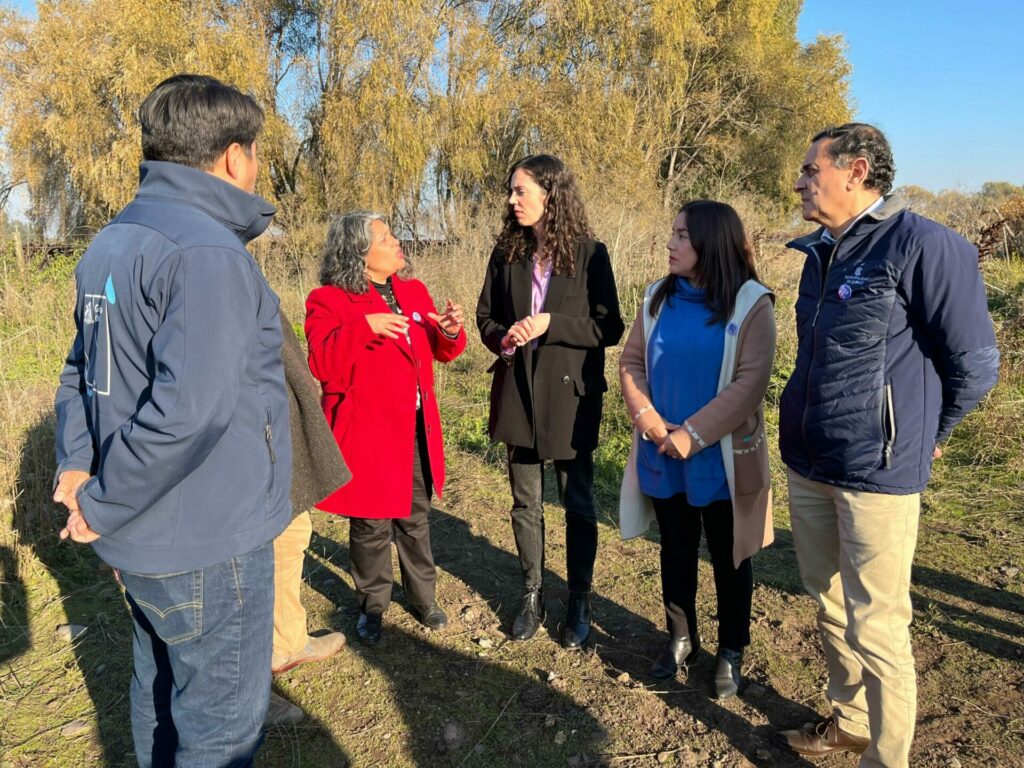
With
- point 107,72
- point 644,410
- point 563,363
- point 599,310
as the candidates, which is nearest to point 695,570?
point 644,410

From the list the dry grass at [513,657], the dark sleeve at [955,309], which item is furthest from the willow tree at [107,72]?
the dark sleeve at [955,309]

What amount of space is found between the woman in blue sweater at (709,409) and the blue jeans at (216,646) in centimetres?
160

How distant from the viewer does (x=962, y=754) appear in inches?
97.4

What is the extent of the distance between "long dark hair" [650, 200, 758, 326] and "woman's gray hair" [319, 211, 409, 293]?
4.58ft

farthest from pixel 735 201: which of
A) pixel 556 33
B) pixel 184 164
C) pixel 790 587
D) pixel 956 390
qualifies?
pixel 184 164

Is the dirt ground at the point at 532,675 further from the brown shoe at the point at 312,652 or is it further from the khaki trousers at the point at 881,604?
the khaki trousers at the point at 881,604

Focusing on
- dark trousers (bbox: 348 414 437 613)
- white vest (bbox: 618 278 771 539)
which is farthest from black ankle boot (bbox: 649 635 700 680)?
dark trousers (bbox: 348 414 437 613)

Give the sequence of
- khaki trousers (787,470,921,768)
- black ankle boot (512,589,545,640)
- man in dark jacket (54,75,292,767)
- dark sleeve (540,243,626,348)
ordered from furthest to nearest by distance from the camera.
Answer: black ankle boot (512,589,545,640) < dark sleeve (540,243,626,348) < khaki trousers (787,470,921,768) < man in dark jacket (54,75,292,767)

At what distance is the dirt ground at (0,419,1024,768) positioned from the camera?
2.60 meters

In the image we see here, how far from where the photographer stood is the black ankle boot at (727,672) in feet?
9.19

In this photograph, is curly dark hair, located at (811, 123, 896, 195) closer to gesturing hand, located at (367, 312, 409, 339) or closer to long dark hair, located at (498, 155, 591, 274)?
long dark hair, located at (498, 155, 591, 274)

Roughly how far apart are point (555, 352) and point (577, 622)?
4.14 feet

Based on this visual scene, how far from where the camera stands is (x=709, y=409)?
2.63m

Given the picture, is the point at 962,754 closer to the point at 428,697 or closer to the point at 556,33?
the point at 428,697
